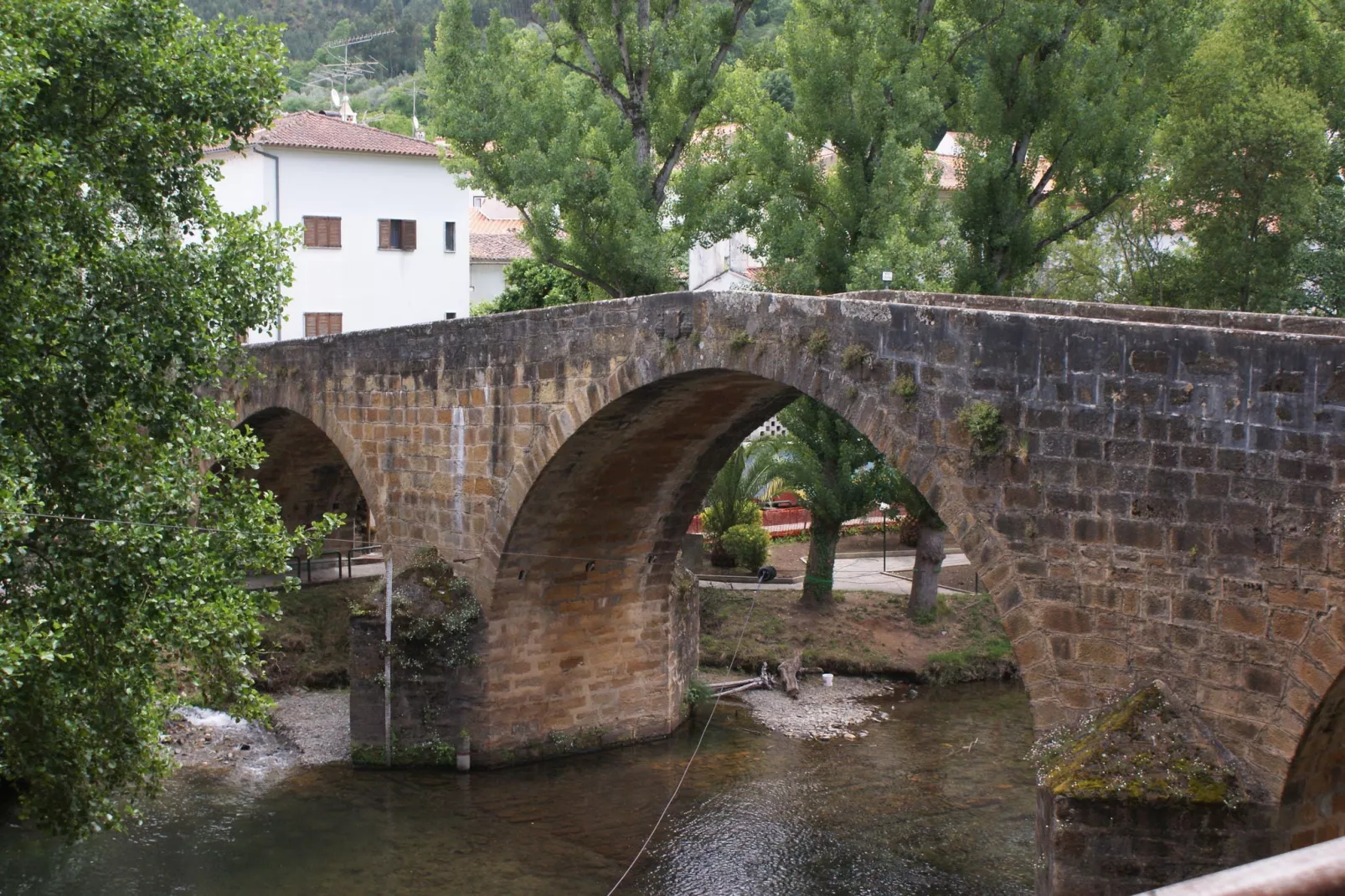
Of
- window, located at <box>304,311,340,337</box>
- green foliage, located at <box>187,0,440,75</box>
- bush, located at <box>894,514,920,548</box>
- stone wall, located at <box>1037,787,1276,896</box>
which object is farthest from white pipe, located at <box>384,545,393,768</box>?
green foliage, located at <box>187,0,440,75</box>

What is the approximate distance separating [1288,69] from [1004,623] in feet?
45.1

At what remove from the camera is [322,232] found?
101 feet

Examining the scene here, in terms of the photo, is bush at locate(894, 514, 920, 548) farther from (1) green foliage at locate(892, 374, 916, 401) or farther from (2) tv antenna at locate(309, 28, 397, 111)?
(2) tv antenna at locate(309, 28, 397, 111)

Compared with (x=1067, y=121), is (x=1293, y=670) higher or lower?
lower

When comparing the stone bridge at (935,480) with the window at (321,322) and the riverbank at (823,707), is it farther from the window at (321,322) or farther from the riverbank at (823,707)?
the window at (321,322)

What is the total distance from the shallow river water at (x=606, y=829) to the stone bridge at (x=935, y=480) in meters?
1.00

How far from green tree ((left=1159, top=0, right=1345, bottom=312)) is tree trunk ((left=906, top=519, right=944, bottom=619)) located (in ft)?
16.5

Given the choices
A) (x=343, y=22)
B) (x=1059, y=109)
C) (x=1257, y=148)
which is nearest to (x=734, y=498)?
(x=1059, y=109)

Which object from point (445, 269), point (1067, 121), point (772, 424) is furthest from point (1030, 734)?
point (445, 269)

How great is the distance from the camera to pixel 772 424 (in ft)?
99.7

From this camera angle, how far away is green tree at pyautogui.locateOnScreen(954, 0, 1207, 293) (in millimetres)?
17000

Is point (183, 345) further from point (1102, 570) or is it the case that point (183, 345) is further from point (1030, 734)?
point (1030, 734)

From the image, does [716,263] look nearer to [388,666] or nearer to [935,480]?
[388,666]

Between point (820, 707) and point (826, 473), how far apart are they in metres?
3.86
